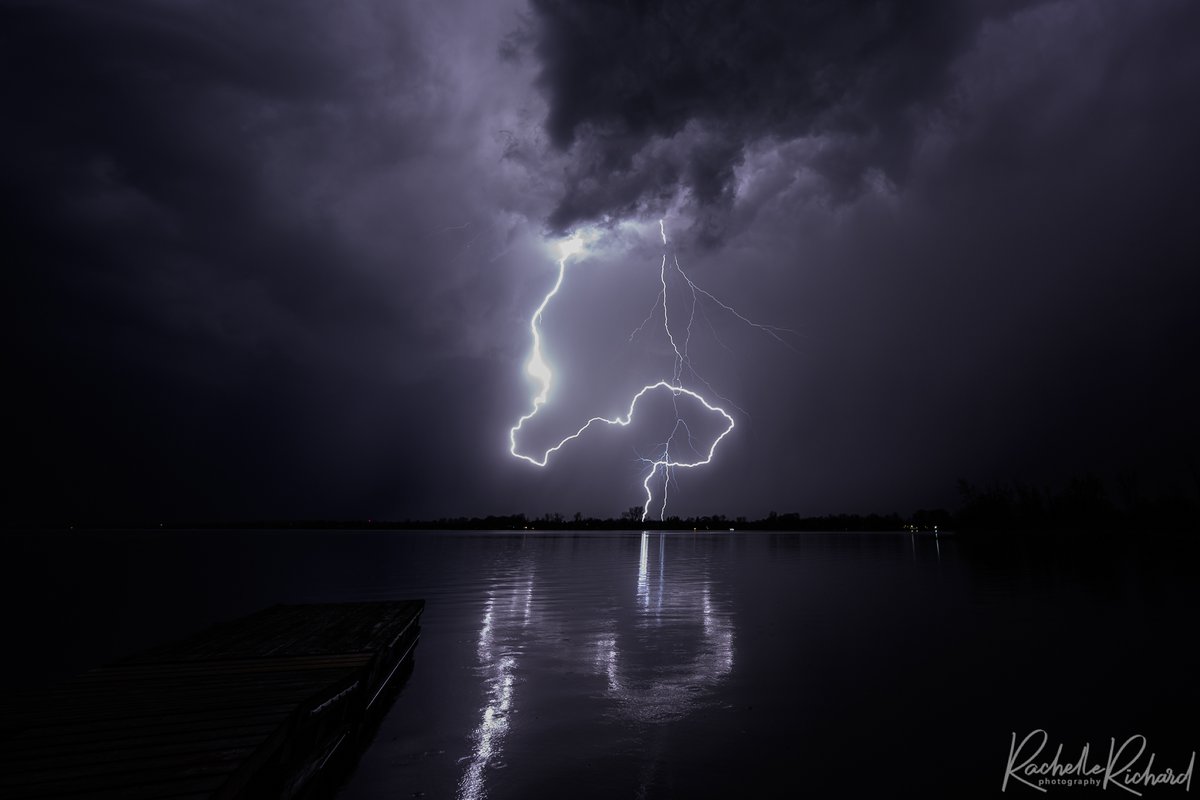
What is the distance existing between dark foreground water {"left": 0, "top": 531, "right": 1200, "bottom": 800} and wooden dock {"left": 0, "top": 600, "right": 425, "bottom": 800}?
760 millimetres

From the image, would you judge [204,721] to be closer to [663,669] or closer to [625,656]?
[663,669]

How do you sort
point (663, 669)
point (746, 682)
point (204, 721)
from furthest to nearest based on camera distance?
point (663, 669)
point (746, 682)
point (204, 721)

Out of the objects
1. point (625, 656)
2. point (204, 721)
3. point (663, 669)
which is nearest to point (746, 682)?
point (663, 669)

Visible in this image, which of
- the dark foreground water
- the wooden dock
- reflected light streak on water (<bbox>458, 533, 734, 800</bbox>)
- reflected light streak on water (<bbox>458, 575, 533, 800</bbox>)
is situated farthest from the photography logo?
the wooden dock

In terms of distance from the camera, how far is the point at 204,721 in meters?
6.26

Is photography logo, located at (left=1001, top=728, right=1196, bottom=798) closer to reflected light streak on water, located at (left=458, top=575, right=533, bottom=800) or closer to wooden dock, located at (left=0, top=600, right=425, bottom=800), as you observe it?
reflected light streak on water, located at (left=458, top=575, right=533, bottom=800)

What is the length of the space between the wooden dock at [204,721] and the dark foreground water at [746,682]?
760 mm

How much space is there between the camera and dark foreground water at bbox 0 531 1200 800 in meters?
6.68

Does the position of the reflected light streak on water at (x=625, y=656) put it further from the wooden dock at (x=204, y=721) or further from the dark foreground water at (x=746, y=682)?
the wooden dock at (x=204, y=721)

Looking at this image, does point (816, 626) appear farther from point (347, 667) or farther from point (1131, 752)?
point (347, 667)

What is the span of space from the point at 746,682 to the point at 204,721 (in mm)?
8401

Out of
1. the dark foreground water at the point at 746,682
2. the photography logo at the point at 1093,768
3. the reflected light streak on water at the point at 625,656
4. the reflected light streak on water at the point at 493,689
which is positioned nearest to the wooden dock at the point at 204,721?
the dark foreground water at the point at 746,682

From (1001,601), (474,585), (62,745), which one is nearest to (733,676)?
(62,745)

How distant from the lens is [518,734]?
25.9 feet
